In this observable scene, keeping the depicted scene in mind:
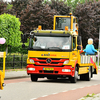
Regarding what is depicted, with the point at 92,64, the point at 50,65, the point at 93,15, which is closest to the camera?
the point at 50,65

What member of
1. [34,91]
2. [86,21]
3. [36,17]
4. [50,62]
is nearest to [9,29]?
[36,17]

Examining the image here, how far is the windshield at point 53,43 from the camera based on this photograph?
1622 centimetres

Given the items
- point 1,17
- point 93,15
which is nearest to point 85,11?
point 93,15

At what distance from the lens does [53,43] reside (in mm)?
16266

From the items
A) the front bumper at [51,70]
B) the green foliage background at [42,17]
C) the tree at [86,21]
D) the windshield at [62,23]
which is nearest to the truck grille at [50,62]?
the front bumper at [51,70]

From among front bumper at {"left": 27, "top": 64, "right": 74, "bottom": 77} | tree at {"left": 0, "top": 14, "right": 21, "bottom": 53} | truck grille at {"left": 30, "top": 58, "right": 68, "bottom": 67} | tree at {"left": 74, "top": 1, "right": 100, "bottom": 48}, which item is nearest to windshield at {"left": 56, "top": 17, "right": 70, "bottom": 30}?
truck grille at {"left": 30, "top": 58, "right": 68, "bottom": 67}

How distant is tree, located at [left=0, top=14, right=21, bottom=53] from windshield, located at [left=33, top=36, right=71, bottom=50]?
25445 mm

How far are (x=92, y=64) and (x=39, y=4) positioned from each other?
31.2 m

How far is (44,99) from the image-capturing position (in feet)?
33.4

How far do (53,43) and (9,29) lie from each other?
26771mm

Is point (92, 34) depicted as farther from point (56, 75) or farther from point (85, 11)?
point (56, 75)

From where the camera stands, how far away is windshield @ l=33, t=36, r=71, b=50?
16219 mm

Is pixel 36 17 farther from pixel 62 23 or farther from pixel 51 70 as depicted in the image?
pixel 51 70

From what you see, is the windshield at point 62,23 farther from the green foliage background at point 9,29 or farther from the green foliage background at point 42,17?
the green foliage background at point 9,29
